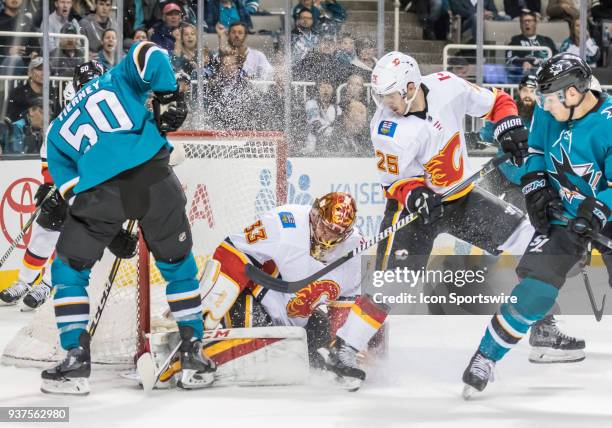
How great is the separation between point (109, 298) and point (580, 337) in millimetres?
1810

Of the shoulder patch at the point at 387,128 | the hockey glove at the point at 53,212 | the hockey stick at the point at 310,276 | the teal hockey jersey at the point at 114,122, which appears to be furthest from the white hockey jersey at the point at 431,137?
the hockey glove at the point at 53,212

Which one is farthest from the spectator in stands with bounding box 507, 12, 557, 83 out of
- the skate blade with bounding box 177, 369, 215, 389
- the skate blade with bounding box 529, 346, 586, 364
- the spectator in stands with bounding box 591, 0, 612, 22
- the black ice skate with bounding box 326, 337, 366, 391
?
the skate blade with bounding box 177, 369, 215, 389

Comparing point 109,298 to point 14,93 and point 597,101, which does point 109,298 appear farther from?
point 14,93

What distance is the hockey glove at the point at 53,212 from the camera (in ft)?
15.3

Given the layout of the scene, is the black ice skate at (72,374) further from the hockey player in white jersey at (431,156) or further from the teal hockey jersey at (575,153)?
the teal hockey jersey at (575,153)

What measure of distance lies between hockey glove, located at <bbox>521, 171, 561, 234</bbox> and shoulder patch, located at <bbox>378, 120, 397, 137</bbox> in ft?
1.71

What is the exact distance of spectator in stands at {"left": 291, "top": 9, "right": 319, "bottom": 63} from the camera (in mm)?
6324

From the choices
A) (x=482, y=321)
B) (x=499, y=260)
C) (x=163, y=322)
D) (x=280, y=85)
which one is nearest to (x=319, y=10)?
(x=280, y=85)

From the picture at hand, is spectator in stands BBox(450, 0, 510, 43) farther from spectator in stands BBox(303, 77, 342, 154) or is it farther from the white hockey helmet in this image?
the white hockey helmet

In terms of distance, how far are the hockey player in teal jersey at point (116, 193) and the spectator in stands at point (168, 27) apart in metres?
2.97

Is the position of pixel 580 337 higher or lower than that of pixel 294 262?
lower

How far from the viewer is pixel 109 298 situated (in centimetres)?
384

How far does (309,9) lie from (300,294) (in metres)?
3.09

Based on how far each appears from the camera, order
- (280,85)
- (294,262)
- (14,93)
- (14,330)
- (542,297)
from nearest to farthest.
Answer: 1. (542,297)
2. (294,262)
3. (14,330)
4. (14,93)
5. (280,85)
